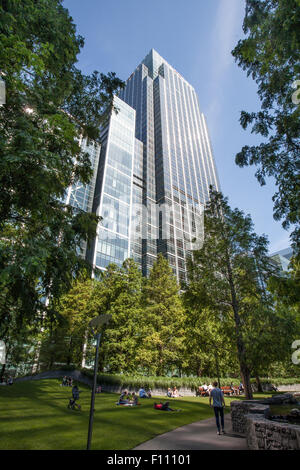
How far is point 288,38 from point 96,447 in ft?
36.0

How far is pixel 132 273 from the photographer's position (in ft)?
83.7

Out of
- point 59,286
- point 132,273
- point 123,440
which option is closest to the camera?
point 123,440

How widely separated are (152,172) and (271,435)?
91660mm

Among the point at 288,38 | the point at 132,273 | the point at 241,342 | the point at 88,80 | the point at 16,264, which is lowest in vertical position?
the point at 241,342

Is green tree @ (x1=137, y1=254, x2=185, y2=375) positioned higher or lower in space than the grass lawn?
higher

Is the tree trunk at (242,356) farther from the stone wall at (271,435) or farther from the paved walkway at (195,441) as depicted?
the stone wall at (271,435)

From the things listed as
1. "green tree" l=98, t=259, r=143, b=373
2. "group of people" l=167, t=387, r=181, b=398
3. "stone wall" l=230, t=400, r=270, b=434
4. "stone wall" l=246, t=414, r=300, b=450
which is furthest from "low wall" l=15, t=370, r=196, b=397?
"stone wall" l=246, t=414, r=300, b=450

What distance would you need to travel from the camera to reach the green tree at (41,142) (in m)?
5.99

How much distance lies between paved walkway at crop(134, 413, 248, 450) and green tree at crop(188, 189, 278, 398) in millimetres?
5890

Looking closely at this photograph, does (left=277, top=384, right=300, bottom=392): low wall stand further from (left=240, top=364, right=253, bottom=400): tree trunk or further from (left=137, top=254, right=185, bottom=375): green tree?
(left=240, top=364, right=253, bottom=400): tree trunk

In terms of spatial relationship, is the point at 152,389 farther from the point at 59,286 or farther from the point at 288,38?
the point at 288,38

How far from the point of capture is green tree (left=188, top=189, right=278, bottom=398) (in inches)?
570

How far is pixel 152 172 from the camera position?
92562 mm
